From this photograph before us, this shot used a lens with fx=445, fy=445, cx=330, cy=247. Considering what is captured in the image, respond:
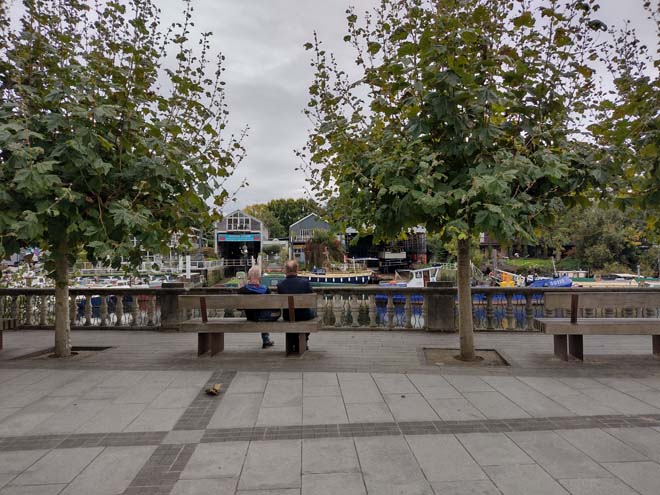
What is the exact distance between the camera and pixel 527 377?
19.1 feet

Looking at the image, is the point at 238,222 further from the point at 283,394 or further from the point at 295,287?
the point at 283,394

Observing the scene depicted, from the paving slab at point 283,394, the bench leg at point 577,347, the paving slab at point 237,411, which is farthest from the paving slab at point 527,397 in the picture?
the paving slab at point 237,411

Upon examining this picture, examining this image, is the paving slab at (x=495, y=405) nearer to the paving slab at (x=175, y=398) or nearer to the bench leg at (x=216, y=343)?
the paving slab at (x=175, y=398)

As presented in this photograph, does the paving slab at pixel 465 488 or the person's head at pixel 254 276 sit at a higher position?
the person's head at pixel 254 276

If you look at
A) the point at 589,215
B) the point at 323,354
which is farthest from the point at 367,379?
the point at 589,215

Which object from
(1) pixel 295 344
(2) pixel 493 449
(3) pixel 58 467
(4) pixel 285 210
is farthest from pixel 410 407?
(4) pixel 285 210

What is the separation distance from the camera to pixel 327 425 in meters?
4.20

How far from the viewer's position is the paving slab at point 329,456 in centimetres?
334

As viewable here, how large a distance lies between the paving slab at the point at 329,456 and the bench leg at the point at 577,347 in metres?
4.49

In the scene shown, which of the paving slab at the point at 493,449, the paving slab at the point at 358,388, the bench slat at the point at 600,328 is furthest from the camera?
the bench slat at the point at 600,328

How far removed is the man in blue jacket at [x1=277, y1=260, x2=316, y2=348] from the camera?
23.0 feet

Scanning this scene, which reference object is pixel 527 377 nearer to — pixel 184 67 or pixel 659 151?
pixel 659 151

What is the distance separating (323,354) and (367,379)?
155 centimetres

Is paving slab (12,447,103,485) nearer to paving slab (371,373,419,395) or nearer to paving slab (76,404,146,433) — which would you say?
paving slab (76,404,146,433)
